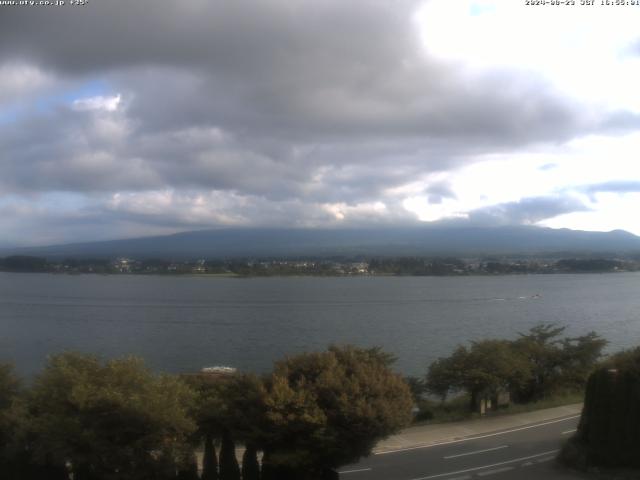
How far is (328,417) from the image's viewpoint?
934cm

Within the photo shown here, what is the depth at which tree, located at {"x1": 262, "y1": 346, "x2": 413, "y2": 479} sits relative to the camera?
920 cm

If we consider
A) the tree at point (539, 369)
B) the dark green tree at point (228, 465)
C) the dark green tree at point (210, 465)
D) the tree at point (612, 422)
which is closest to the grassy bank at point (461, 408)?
the tree at point (539, 369)

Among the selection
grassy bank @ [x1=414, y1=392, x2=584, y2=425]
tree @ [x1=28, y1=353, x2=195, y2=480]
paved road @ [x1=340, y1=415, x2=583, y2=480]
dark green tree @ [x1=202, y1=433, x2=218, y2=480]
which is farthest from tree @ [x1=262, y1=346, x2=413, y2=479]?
grassy bank @ [x1=414, y1=392, x2=584, y2=425]

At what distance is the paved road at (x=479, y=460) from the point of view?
35.0ft

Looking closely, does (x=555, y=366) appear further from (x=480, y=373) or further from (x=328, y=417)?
(x=328, y=417)

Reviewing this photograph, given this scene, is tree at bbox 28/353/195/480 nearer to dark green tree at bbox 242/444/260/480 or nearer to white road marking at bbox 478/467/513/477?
dark green tree at bbox 242/444/260/480

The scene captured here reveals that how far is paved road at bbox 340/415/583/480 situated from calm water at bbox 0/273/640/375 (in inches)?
512

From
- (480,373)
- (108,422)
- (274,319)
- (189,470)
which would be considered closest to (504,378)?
(480,373)

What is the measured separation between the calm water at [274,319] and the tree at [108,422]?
1825 cm

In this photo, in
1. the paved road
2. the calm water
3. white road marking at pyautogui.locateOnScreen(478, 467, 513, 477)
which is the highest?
white road marking at pyautogui.locateOnScreen(478, 467, 513, 477)

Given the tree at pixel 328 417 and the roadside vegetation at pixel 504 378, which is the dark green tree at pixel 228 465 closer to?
the tree at pixel 328 417

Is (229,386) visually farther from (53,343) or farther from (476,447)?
(53,343)

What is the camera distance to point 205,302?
193 feet

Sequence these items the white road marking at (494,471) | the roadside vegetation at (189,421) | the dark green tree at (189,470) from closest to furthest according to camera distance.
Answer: the roadside vegetation at (189,421)
the dark green tree at (189,470)
the white road marking at (494,471)
